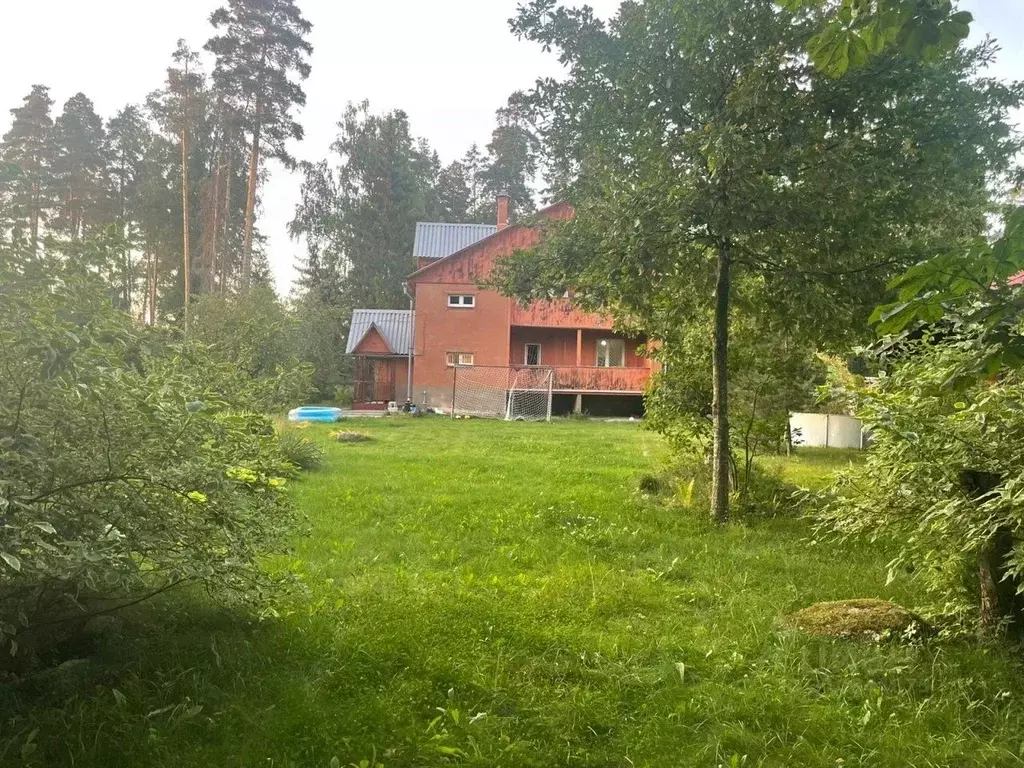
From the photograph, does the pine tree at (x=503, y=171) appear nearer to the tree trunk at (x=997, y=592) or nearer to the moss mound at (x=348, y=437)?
the moss mound at (x=348, y=437)

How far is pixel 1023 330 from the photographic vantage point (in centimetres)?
251

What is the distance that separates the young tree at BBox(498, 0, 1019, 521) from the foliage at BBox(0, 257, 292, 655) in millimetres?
4361

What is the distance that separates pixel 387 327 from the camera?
27.9m

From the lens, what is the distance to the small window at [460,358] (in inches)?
1018

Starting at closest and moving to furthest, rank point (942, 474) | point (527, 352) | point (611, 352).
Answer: point (942, 474), point (611, 352), point (527, 352)

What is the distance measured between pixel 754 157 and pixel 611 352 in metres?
21.7

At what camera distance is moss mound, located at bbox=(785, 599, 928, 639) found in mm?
4082

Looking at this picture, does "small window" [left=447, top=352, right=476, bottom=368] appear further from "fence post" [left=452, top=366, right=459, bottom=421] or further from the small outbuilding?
the small outbuilding

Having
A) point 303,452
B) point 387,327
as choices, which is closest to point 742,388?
point 303,452

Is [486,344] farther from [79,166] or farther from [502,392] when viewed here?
[79,166]

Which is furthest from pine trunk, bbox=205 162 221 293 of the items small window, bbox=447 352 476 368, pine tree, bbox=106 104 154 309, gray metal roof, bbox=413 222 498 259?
small window, bbox=447 352 476 368

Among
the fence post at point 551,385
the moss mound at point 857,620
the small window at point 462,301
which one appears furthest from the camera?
the small window at point 462,301

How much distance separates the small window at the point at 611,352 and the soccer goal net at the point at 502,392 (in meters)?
3.34

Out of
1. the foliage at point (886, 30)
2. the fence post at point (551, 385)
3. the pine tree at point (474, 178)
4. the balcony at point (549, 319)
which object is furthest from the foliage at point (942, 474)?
the pine tree at point (474, 178)
